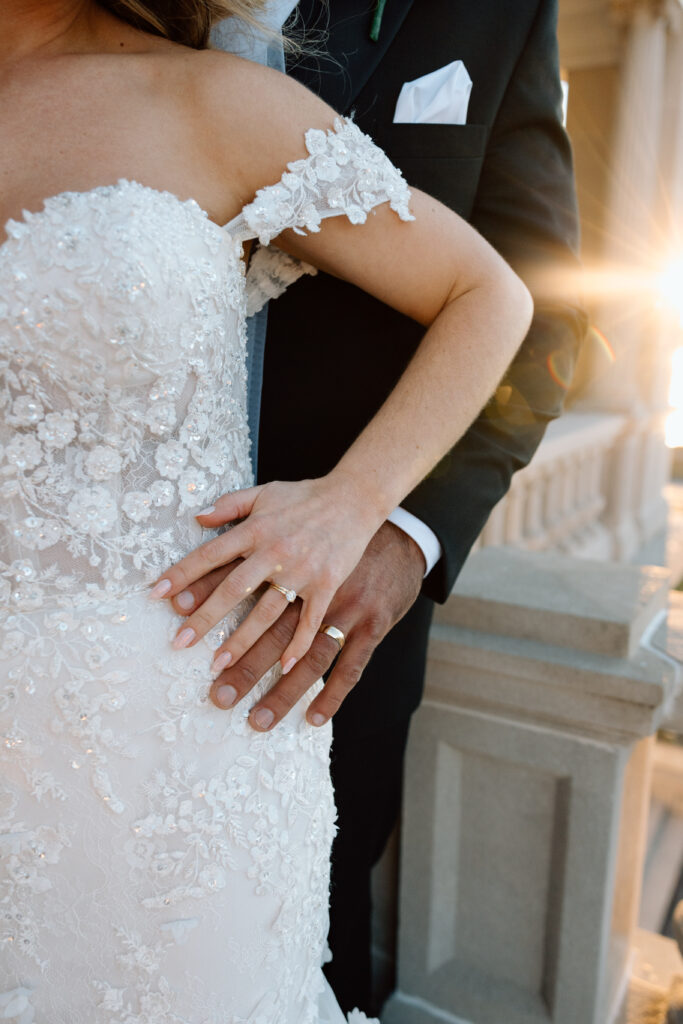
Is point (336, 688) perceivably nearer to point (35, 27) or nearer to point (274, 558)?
point (274, 558)

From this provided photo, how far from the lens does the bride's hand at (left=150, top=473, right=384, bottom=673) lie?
3.25 ft

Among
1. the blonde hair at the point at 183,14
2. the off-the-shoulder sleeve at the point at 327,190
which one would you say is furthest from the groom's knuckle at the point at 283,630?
the blonde hair at the point at 183,14

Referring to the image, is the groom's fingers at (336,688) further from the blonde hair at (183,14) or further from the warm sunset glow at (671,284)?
Result: the warm sunset glow at (671,284)

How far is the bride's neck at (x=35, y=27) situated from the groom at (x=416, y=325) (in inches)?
14.9

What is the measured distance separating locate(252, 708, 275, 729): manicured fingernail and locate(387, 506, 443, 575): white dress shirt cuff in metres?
0.35

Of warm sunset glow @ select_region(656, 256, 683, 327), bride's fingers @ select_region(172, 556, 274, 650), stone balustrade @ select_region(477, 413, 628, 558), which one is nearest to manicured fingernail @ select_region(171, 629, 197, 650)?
bride's fingers @ select_region(172, 556, 274, 650)

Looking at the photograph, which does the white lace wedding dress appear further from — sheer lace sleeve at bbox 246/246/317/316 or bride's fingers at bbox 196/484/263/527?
sheer lace sleeve at bbox 246/246/317/316

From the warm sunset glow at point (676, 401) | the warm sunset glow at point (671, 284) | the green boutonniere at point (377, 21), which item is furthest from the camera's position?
the warm sunset glow at point (676, 401)

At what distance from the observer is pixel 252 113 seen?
1014 millimetres

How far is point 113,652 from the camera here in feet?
3.20

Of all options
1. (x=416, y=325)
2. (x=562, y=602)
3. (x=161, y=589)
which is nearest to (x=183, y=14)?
(x=416, y=325)

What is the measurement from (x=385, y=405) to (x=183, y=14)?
26.4 inches

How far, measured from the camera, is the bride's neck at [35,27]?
1.11 m

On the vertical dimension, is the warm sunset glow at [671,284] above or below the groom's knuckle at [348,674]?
below
